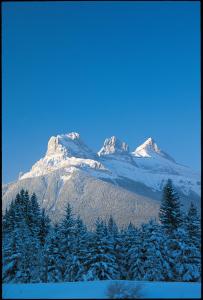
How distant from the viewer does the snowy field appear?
14227 mm

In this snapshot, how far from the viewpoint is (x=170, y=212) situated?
39.2 meters

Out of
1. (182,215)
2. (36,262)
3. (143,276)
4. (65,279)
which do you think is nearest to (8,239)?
(36,262)

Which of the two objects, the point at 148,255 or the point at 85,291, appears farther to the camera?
the point at 148,255

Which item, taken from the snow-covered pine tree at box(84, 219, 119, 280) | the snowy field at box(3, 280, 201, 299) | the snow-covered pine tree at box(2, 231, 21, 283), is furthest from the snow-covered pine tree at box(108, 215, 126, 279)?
the snowy field at box(3, 280, 201, 299)

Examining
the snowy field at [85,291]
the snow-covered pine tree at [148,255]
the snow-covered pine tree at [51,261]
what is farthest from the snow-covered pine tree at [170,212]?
the snowy field at [85,291]

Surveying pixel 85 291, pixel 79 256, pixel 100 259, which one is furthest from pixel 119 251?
pixel 85 291

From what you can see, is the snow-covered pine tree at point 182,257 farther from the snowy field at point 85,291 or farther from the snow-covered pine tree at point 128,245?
the snowy field at point 85,291

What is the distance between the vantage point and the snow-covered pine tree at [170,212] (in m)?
38.8

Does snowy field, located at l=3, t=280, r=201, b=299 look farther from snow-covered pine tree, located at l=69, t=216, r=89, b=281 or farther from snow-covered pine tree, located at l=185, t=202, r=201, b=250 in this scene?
snow-covered pine tree, located at l=185, t=202, r=201, b=250

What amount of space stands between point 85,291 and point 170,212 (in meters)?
25.0

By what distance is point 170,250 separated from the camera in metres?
37.5

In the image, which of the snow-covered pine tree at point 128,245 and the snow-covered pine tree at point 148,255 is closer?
the snow-covered pine tree at point 148,255

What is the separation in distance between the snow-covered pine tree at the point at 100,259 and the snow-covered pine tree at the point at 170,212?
18.6 ft

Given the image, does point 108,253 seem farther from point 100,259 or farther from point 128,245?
point 128,245
